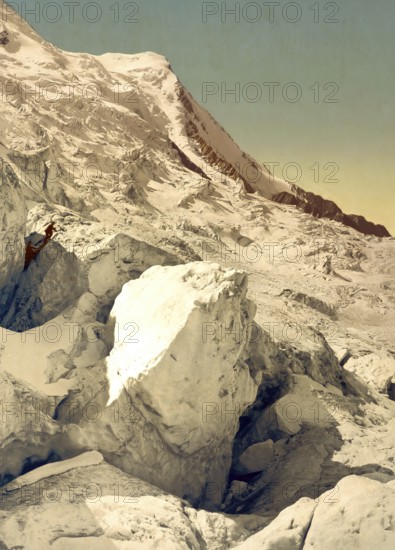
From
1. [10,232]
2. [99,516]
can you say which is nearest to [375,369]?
[10,232]

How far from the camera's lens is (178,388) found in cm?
1703

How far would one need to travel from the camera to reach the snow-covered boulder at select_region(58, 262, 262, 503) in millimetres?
17125

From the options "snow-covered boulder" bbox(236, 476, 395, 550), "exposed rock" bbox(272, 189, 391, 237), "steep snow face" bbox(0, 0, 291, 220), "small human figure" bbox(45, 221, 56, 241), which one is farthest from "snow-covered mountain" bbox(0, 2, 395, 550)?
"exposed rock" bbox(272, 189, 391, 237)

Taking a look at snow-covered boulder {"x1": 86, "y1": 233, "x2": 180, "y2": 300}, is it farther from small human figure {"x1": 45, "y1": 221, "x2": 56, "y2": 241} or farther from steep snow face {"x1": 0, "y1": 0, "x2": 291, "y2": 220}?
steep snow face {"x1": 0, "y1": 0, "x2": 291, "y2": 220}

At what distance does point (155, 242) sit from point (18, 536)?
1137 centimetres

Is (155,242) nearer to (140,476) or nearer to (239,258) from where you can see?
(140,476)

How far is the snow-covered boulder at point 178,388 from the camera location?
56.2 ft

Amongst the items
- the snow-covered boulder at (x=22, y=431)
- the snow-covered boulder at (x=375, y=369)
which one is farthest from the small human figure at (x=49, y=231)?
the snow-covered boulder at (x=375, y=369)

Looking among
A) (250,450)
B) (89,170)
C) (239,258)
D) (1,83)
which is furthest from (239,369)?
(1,83)

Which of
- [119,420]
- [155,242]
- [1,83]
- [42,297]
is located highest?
[1,83]

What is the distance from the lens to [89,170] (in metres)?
37.0

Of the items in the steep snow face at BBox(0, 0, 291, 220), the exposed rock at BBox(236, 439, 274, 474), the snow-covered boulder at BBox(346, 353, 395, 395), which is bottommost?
the exposed rock at BBox(236, 439, 274, 474)

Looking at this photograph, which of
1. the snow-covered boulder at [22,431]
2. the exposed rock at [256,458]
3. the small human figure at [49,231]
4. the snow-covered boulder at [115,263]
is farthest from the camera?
the small human figure at [49,231]

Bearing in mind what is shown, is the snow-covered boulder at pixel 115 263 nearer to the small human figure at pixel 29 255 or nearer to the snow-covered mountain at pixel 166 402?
the snow-covered mountain at pixel 166 402
